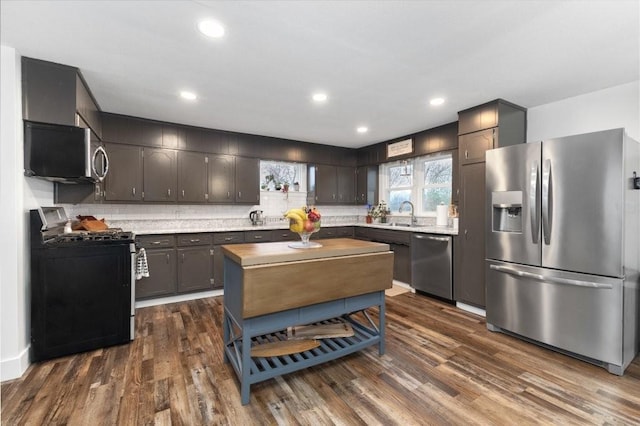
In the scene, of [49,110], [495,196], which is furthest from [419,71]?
[49,110]

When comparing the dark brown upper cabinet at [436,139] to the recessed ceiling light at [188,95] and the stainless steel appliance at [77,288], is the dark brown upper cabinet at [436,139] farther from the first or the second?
the stainless steel appliance at [77,288]

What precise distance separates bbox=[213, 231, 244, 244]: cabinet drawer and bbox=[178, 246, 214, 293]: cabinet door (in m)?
0.17

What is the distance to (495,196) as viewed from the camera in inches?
116

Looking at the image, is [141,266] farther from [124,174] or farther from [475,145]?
[475,145]

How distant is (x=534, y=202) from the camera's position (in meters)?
2.61

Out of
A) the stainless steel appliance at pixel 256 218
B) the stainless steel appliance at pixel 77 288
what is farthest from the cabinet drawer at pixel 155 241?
the stainless steel appliance at pixel 256 218

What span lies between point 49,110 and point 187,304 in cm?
257

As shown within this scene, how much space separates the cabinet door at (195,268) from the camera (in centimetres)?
392

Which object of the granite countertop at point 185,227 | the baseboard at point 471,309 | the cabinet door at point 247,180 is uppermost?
the cabinet door at point 247,180

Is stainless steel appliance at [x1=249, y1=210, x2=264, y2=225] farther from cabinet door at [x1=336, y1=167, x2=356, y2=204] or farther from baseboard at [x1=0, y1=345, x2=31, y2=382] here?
baseboard at [x1=0, y1=345, x2=31, y2=382]

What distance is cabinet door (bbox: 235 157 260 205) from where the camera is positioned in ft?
15.2

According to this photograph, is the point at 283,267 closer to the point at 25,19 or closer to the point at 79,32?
the point at 79,32

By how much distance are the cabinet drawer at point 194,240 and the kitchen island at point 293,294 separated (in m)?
1.91

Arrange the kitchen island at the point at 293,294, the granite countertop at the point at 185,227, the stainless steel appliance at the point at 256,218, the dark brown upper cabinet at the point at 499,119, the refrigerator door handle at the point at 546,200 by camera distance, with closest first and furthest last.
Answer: the kitchen island at the point at 293,294 < the refrigerator door handle at the point at 546,200 < the dark brown upper cabinet at the point at 499,119 < the granite countertop at the point at 185,227 < the stainless steel appliance at the point at 256,218
